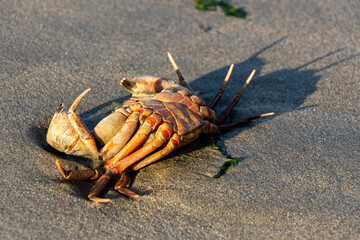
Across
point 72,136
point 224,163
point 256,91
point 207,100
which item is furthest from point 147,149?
point 256,91

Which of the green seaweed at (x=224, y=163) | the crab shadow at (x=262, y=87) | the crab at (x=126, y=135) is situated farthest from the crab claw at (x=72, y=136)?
the crab shadow at (x=262, y=87)

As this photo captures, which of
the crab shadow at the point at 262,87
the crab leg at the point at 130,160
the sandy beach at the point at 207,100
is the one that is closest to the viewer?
the sandy beach at the point at 207,100

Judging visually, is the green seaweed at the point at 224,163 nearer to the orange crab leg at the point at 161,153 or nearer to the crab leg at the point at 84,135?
the orange crab leg at the point at 161,153

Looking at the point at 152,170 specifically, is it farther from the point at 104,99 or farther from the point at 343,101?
the point at 343,101

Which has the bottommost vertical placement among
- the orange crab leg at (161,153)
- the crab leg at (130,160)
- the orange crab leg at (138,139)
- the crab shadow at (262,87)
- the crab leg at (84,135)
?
the crab shadow at (262,87)

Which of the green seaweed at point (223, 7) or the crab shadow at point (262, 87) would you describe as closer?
the crab shadow at point (262, 87)

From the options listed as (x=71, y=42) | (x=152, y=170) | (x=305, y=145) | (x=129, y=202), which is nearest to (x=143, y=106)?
(x=152, y=170)

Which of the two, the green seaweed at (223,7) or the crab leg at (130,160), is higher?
the green seaweed at (223,7)

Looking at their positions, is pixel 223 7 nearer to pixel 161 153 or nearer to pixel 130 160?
pixel 161 153
